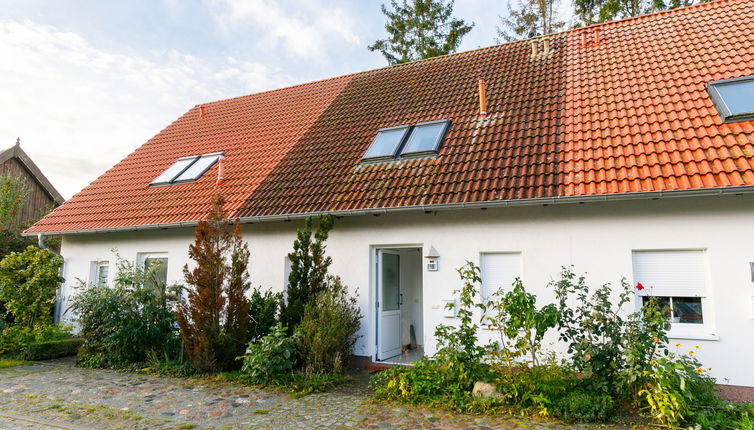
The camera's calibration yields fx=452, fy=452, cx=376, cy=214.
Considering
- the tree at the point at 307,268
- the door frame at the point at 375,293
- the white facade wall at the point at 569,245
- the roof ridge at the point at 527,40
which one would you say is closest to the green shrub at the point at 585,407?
the white facade wall at the point at 569,245

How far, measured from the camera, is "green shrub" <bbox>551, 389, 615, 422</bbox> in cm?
527

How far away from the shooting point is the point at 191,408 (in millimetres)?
5996

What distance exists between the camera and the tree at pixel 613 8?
16484 mm

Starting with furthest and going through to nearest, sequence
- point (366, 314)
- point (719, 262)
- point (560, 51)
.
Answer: point (560, 51) → point (366, 314) → point (719, 262)

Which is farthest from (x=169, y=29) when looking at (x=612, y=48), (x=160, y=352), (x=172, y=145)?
(x=612, y=48)

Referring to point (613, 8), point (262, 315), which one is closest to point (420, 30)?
point (613, 8)

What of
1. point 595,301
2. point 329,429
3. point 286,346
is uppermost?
point 595,301

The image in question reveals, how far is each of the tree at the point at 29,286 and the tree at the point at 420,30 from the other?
57.0 ft

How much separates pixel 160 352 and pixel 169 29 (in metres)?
7.09

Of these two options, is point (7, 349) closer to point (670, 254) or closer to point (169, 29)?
point (169, 29)

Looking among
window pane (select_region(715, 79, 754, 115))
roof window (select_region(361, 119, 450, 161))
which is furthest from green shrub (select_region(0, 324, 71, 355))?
window pane (select_region(715, 79, 754, 115))

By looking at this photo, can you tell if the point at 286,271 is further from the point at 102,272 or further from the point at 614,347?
the point at 614,347

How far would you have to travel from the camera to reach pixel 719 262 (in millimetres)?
6238

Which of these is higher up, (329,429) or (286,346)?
(286,346)
